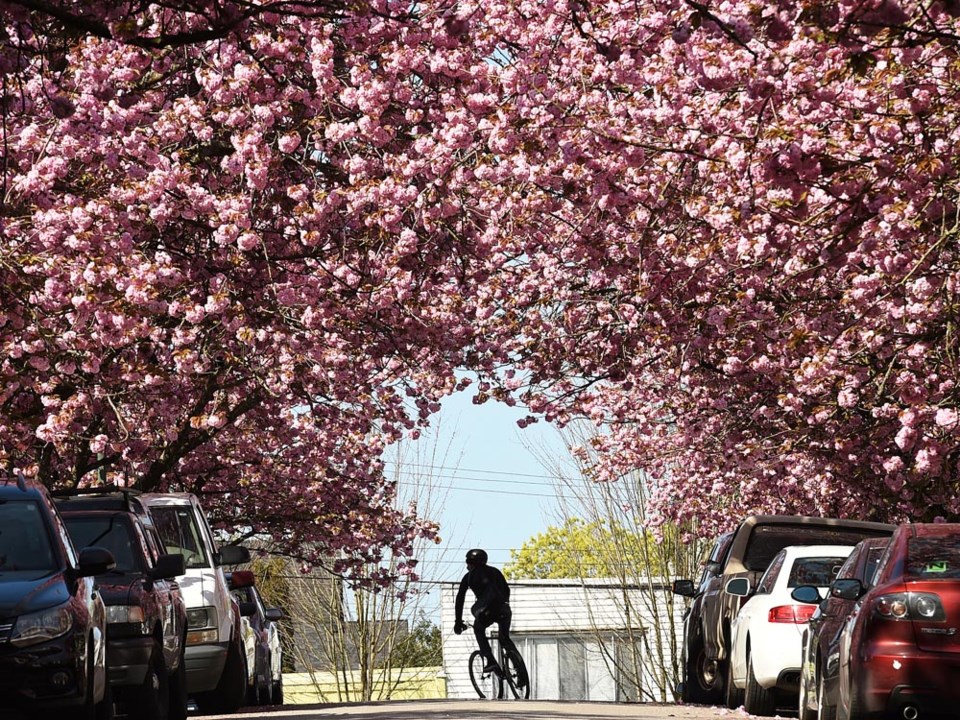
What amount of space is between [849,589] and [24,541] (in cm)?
496

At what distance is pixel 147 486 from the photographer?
2519cm

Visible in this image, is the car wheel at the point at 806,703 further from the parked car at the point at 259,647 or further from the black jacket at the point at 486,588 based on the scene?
the black jacket at the point at 486,588

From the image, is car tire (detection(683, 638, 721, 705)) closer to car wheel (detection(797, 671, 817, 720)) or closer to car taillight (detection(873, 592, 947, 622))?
car wheel (detection(797, 671, 817, 720))

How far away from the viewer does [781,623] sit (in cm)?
1538

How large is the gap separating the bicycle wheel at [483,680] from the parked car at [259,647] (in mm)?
2705

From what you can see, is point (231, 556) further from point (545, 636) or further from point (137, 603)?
point (545, 636)

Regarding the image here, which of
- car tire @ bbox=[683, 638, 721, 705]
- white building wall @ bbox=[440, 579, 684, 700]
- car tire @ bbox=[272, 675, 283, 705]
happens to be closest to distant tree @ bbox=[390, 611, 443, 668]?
white building wall @ bbox=[440, 579, 684, 700]

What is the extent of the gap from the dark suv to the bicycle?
8.50m

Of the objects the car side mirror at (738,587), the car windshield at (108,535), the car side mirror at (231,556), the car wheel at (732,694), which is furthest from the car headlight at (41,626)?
the car wheel at (732,694)

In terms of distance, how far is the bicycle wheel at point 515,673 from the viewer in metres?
22.3

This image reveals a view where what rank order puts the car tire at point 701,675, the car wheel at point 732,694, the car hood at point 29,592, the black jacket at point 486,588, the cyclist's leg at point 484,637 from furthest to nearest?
1. the black jacket at point 486,588
2. the cyclist's leg at point 484,637
3. the car tire at point 701,675
4. the car wheel at point 732,694
5. the car hood at point 29,592

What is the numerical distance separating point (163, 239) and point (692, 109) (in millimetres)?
5431

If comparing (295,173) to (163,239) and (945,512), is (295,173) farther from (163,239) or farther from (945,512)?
(945,512)

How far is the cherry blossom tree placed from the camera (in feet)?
43.1
